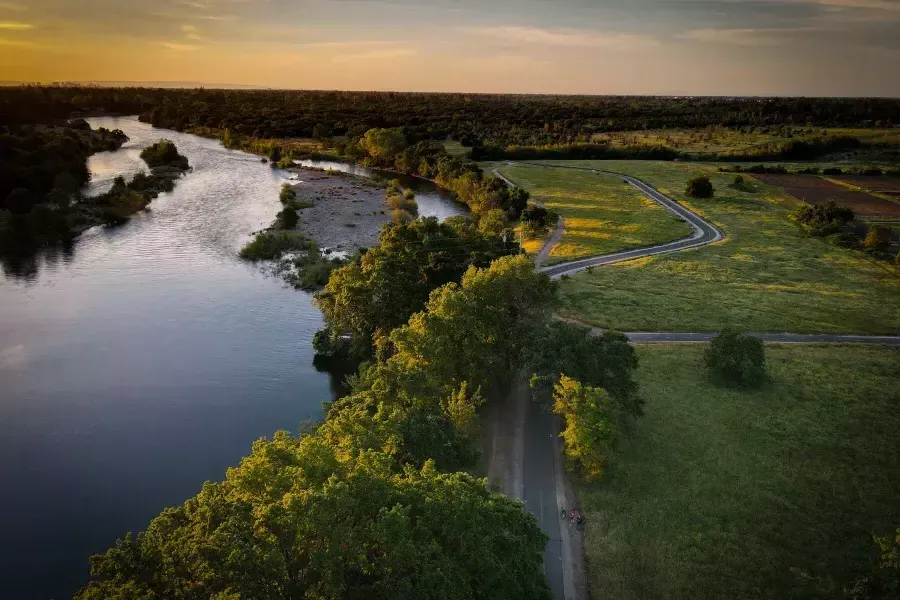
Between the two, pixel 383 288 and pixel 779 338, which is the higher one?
pixel 383 288

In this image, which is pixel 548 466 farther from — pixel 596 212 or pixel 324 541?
pixel 596 212

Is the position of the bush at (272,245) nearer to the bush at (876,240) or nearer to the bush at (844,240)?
the bush at (844,240)

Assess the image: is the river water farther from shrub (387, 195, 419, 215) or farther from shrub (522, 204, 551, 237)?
shrub (522, 204, 551, 237)

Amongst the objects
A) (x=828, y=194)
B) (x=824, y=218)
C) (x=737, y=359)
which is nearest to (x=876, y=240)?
(x=824, y=218)

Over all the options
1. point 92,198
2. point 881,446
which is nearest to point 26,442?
point 881,446

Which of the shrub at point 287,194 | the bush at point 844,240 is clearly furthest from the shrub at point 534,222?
the shrub at point 287,194

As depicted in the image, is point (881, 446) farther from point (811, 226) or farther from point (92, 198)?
point (92, 198)

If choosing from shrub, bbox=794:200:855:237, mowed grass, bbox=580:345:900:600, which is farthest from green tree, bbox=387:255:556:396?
shrub, bbox=794:200:855:237
